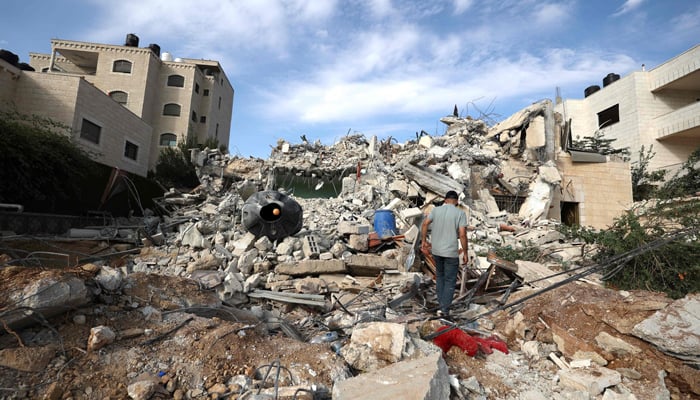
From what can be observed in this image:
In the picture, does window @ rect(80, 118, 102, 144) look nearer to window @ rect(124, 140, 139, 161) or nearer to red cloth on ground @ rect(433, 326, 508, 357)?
window @ rect(124, 140, 139, 161)

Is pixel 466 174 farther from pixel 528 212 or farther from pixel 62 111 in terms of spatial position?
pixel 62 111

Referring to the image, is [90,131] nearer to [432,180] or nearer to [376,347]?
[432,180]

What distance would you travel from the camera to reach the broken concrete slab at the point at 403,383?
202 centimetres

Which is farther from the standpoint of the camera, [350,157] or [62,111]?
[350,157]

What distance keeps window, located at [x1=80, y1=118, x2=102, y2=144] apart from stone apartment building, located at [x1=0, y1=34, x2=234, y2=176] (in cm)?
4

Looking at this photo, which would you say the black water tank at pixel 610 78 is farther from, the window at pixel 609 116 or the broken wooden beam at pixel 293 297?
the broken wooden beam at pixel 293 297

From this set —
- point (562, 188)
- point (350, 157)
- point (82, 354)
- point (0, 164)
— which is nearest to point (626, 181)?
point (562, 188)

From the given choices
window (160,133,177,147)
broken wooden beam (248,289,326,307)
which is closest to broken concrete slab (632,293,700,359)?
broken wooden beam (248,289,326,307)

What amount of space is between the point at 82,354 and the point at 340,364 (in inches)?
72.7

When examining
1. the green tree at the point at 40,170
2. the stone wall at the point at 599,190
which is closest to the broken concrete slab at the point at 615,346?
the stone wall at the point at 599,190

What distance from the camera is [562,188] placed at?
12266mm

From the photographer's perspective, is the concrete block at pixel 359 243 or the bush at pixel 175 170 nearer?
the concrete block at pixel 359 243

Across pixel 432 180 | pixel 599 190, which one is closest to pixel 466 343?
pixel 432 180

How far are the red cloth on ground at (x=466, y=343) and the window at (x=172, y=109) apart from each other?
25888 millimetres
